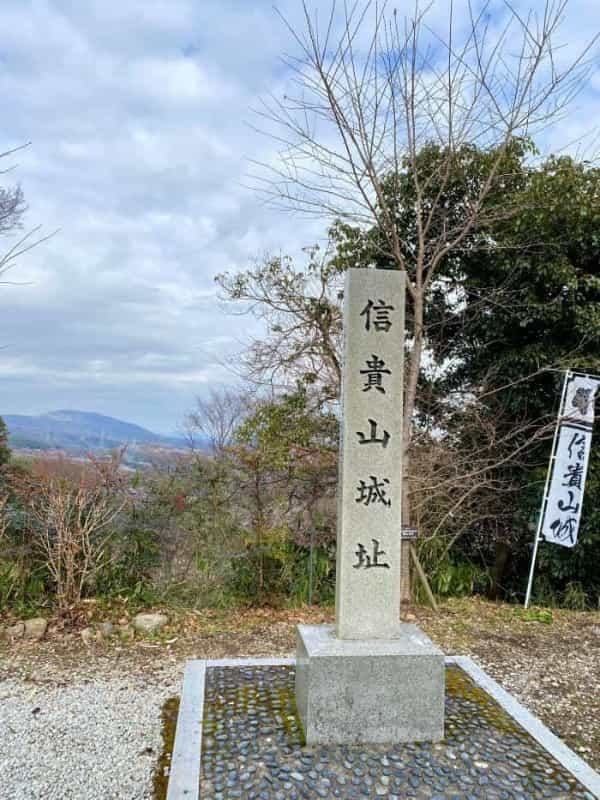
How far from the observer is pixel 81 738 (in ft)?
10.0

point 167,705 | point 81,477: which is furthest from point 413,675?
point 81,477

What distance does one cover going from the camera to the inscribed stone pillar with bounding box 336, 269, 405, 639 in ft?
9.91

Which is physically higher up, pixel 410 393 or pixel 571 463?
pixel 410 393

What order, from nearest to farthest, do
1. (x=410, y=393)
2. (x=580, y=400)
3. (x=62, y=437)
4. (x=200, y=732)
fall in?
(x=200, y=732) < (x=410, y=393) < (x=580, y=400) < (x=62, y=437)

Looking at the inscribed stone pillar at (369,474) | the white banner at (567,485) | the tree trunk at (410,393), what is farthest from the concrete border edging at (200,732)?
the white banner at (567,485)

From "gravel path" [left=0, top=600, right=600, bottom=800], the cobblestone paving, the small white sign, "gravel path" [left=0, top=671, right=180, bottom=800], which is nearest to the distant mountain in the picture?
"gravel path" [left=0, top=600, right=600, bottom=800]

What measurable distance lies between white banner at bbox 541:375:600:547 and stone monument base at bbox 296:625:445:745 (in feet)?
11.8

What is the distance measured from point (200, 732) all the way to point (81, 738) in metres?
0.76

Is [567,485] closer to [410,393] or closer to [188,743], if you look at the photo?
[410,393]

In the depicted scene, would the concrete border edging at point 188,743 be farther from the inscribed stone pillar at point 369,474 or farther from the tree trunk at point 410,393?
the tree trunk at point 410,393

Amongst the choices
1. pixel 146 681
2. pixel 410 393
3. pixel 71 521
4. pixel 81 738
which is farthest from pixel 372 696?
pixel 71 521

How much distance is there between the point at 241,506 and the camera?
5.79 meters

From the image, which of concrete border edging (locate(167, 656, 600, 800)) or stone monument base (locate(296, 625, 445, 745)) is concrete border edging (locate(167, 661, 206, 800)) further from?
stone monument base (locate(296, 625, 445, 745))

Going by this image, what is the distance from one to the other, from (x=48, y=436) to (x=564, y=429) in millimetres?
5843
